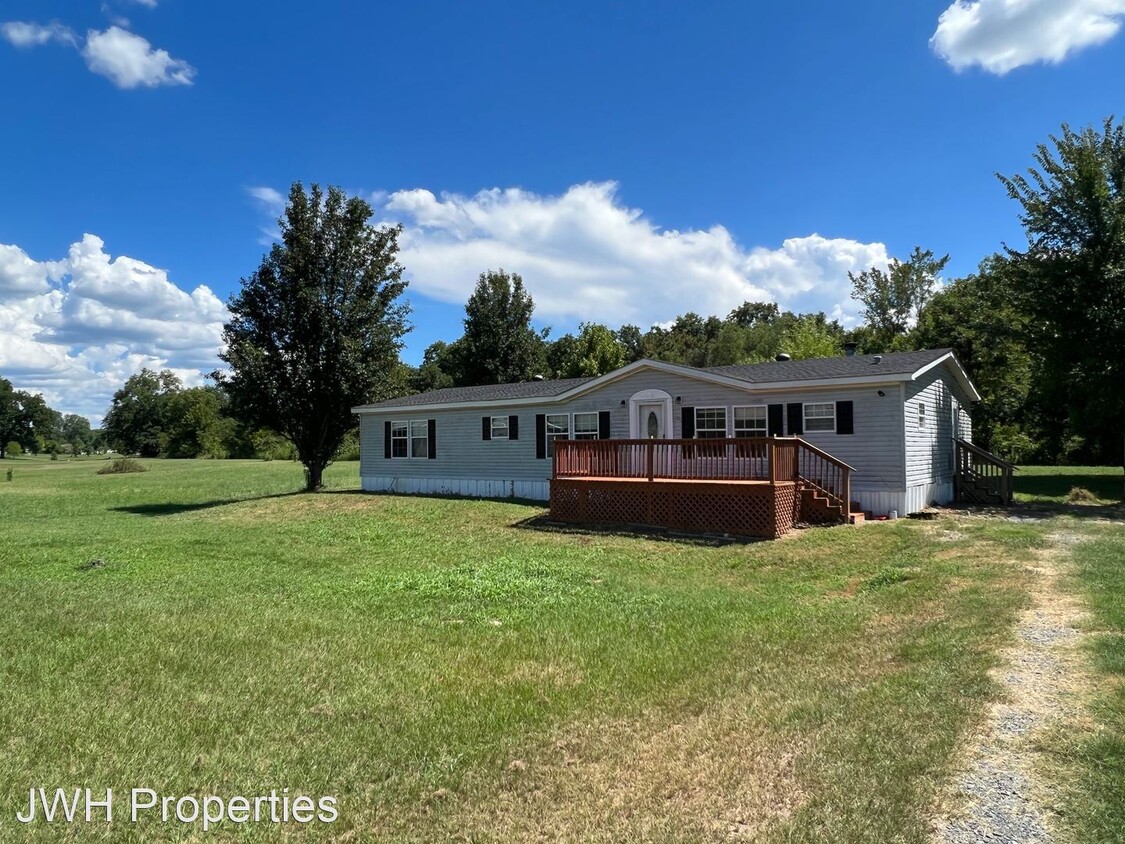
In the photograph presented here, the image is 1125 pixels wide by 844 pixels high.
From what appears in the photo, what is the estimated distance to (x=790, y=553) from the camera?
1099 cm

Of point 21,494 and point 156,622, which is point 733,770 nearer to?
point 156,622

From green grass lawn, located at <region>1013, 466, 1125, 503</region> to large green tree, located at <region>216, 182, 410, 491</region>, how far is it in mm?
19234

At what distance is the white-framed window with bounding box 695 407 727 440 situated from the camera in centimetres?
1619

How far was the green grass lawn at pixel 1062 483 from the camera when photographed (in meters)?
18.2

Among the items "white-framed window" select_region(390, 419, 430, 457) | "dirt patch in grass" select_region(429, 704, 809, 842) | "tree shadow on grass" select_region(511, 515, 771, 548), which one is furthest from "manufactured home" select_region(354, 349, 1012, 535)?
"dirt patch in grass" select_region(429, 704, 809, 842)

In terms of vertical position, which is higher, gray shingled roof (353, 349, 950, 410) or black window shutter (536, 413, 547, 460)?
gray shingled roof (353, 349, 950, 410)

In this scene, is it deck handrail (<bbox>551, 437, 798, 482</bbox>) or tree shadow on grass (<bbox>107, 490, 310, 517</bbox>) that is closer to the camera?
deck handrail (<bbox>551, 437, 798, 482</bbox>)

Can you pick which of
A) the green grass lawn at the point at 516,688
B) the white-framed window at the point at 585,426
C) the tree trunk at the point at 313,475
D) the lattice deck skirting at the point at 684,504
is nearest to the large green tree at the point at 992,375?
the white-framed window at the point at 585,426

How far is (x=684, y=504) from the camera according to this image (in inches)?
537

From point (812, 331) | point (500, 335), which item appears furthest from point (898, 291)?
point (500, 335)

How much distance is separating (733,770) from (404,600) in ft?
16.5

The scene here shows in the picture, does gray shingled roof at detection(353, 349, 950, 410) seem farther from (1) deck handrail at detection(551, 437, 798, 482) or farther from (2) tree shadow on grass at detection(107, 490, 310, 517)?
(2) tree shadow on grass at detection(107, 490, 310, 517)

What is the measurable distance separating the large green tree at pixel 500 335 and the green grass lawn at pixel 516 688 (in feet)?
102

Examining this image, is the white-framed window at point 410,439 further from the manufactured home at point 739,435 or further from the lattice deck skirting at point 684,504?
the lattice deck skirting at point 684,504
